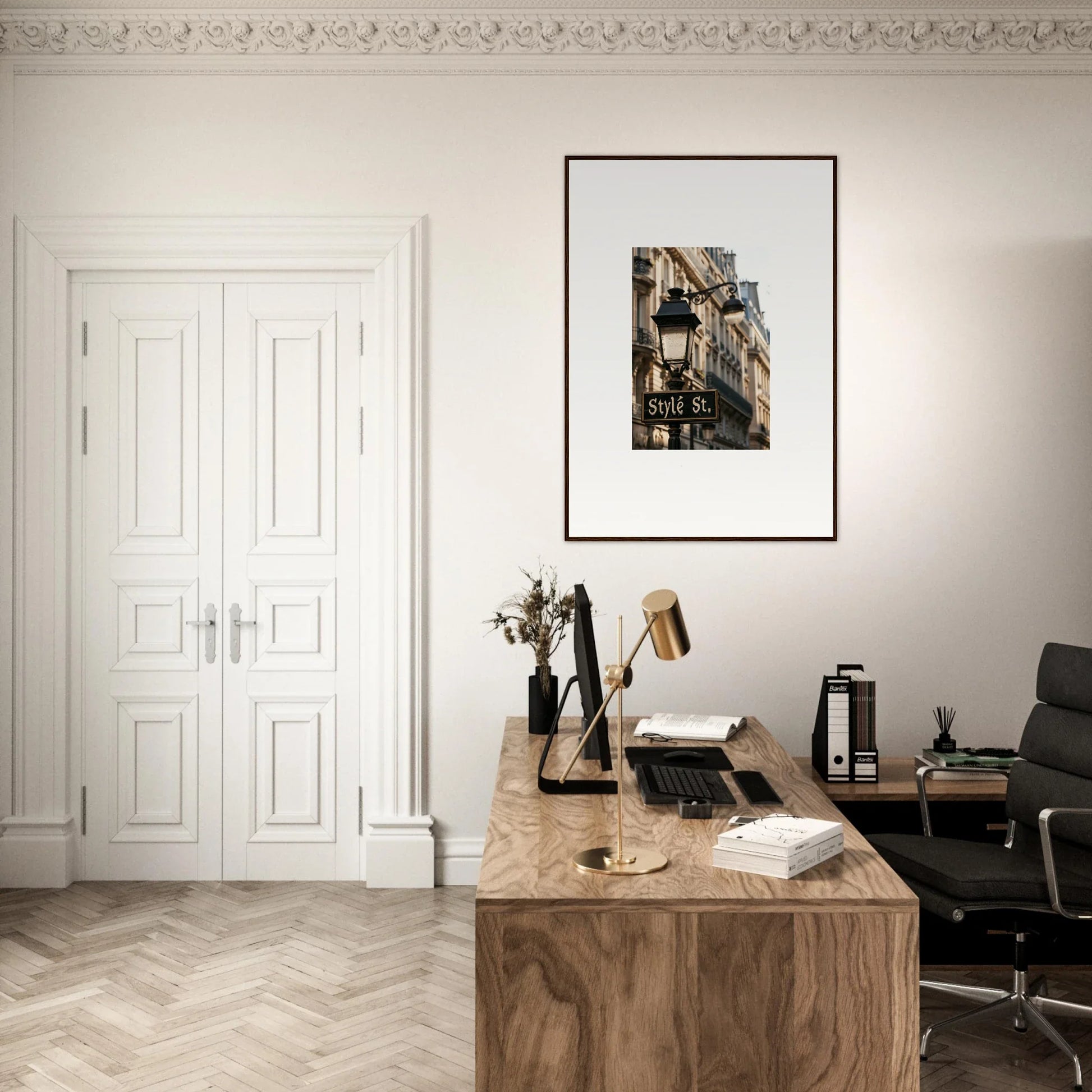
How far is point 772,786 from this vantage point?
2.64 m

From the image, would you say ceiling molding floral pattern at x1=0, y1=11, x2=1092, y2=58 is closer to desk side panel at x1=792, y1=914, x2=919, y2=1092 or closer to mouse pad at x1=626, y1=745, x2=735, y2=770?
mouse pad at x1=626, y1=745, x2=735, y2=770

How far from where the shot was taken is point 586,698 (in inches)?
100

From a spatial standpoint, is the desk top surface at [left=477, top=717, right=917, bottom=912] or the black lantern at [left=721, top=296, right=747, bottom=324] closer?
the desk top surface at [left=477, top=717, right=917, bottom=912]

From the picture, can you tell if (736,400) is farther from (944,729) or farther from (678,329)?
(944,729)

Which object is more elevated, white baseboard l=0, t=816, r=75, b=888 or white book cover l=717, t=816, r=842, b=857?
white book cover l=717, t=816, r=842, b=857

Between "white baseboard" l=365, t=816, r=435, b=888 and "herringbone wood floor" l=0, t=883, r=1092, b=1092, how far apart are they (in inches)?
2.6

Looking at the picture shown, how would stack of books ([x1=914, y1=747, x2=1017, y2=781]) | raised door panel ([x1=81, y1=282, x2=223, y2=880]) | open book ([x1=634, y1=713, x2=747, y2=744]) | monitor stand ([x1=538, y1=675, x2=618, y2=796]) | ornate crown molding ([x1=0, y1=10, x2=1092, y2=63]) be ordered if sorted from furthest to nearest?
raised door panel ([x1=81, y1=282, x2=223, y2=880])
ornate crown molding ([x1=0, y1=10, x2=1092, y2=63])
stack of books ([x1=914, y1=747, x2=1017, y2=781])
open book ([x1=634, y1=713, x2=747, y2=744])
monitor stand ([x1=538, y1=675, x2=618, y2=796])

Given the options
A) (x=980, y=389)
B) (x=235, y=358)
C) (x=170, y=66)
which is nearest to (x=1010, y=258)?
(x=980, y=389)

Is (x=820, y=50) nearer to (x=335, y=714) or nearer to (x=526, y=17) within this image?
(x=526, y=17)

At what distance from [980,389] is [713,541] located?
1210 millimetres

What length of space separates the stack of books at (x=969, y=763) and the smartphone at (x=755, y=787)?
0.99m

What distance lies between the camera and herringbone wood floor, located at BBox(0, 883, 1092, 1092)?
266 centimetres

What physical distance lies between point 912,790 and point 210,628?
→ 2.71m

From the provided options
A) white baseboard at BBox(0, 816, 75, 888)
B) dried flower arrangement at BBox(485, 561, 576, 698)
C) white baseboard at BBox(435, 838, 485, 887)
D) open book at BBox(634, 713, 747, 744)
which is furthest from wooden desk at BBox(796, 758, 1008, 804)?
white baseboard at BBox(0, 816, 75, 888)
